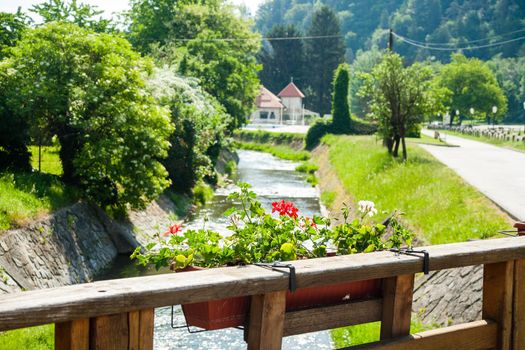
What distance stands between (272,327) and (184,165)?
26.2 meters

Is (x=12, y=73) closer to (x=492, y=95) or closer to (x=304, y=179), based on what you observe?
(x=304, y=179)

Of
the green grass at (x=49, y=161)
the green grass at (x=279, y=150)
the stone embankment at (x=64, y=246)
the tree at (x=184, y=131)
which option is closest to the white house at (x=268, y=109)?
the green grass at (x=279, y=150)

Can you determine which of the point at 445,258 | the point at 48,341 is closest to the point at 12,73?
the point at 48,341

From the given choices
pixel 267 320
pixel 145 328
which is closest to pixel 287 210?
pixel 267 320

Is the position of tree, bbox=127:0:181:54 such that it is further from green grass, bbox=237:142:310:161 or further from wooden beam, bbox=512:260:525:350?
wooden beam, bbox=512:260:525:350

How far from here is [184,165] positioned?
3002cm

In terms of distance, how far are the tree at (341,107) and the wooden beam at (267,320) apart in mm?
59850

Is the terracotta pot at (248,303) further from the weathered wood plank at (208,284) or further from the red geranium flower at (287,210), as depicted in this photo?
the red geranium flower at (287,210)

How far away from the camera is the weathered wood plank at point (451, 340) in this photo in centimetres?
456

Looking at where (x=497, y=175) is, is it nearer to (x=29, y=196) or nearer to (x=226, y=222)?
(x=226, y=222)

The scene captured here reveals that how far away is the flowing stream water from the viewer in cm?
1253

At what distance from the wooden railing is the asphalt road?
1011 centimetres

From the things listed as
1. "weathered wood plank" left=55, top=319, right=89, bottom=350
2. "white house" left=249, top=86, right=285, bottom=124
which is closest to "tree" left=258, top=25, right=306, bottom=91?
"white house" left=249, top=86, right=285, bottom=124

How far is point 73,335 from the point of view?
3.36 metres
